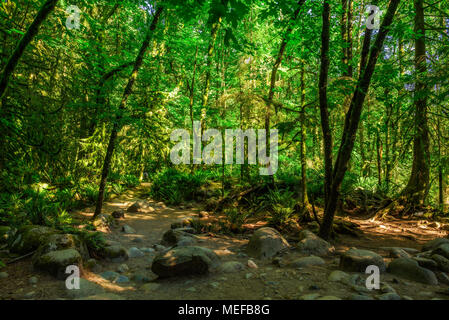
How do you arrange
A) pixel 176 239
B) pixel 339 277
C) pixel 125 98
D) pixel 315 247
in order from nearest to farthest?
pixel 339 277 → pixel 315 247 → pixel 176 239 → pixel 125 98

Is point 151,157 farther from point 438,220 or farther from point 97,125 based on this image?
point 438,220

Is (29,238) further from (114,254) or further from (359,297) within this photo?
(359,297)

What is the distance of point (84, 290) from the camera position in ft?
8.98

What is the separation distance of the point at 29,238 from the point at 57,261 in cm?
109

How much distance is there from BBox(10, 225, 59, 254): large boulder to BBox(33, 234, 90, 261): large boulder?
193mm

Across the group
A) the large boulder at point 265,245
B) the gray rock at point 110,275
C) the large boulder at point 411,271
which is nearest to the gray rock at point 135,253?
the gray rock at point 110,275

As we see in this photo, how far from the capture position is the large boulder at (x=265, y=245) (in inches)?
169

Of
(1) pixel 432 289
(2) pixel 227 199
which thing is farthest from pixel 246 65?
(1) pixel 432 289

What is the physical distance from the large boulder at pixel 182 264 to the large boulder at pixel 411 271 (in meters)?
2.57

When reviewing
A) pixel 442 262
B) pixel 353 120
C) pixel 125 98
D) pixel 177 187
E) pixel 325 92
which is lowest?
pixel 442 262

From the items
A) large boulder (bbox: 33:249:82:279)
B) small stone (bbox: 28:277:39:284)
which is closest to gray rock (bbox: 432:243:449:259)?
large boulder (bbox: 33:249:82:279)

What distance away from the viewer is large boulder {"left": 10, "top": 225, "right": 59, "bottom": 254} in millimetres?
3588

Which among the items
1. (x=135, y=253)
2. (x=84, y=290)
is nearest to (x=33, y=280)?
(x=84, y=290)

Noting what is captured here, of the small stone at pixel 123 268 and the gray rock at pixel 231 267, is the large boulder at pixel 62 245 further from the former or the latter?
the gray rock at pixel 231 267
